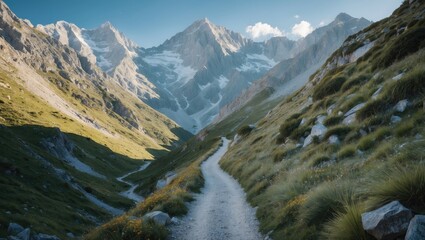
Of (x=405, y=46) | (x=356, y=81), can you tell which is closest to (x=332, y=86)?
(x=356, y=81)

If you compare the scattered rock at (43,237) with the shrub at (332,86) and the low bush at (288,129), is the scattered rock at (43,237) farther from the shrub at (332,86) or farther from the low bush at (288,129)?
the shrub at (332,86)

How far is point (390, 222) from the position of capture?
6.84 m

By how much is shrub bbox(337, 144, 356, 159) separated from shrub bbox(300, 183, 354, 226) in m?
5.83

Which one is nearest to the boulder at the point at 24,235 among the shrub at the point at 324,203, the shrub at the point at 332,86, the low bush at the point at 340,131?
the shrub at the point at 324,203

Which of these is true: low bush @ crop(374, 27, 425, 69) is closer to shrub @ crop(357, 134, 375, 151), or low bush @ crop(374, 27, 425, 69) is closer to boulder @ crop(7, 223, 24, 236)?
shrub @ crop(357, 134, 375, 151)

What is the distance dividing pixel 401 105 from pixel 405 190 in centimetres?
1084

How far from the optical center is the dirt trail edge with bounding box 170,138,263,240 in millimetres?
13844

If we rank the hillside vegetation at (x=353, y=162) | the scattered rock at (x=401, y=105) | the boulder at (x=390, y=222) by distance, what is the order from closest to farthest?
1. the boulder at (x=390, y=222)
2. the hillside vegetation at (x=353, y=162)
3. the scattered rock at (x=401, y=105)

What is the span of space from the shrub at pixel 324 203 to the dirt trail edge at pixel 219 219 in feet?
10.2

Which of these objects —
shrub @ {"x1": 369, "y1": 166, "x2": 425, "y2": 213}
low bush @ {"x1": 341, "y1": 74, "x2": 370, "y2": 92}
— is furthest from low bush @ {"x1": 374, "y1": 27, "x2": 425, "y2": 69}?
shrub @ {"x1": 369, "y1": 166, "x2": 425, "y2": 213}

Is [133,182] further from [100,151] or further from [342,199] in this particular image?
[342,199]

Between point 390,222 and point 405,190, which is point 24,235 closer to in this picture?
point 390,222

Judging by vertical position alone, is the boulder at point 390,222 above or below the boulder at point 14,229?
above

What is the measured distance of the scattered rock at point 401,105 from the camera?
16.0m
